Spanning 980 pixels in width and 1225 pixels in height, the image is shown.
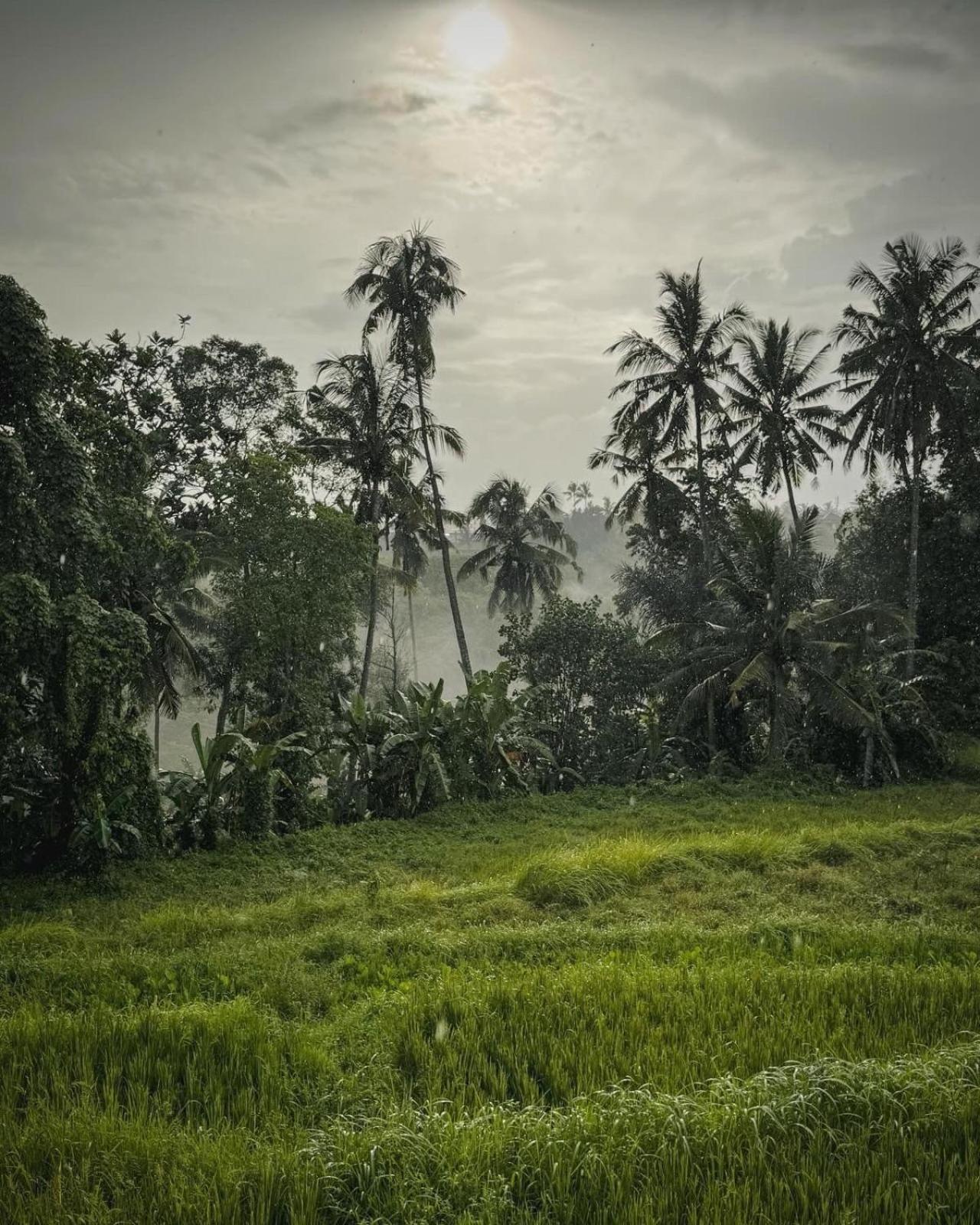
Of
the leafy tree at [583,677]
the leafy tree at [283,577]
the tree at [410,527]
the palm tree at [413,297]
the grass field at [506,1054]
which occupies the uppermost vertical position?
the palm tree at [413,297]

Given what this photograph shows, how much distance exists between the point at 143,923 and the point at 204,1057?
4.21m

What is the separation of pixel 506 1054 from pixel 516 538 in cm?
3046

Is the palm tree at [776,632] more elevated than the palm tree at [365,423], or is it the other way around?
the palm tree at [365,423]

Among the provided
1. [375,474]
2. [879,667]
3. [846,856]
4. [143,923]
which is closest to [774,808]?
[846,856]

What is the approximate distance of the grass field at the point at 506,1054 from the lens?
3.26m

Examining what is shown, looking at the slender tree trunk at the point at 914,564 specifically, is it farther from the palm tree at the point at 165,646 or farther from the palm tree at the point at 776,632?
the palm tree at the point at 165,646

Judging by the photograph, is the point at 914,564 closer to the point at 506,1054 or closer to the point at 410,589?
the point at 410,589

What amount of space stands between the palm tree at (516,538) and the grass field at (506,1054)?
25.8m

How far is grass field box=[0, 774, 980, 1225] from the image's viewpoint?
3.26 meters

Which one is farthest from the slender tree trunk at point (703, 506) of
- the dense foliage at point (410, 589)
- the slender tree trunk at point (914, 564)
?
the slender tree trunk at point (914, 564)

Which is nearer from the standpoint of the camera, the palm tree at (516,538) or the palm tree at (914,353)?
the palm tree at (914,353)

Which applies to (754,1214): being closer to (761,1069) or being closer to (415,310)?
(761,1069)

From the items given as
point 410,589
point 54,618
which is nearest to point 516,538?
point 410,589

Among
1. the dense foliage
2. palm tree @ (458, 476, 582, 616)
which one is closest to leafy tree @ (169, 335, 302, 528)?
the dense foliage
